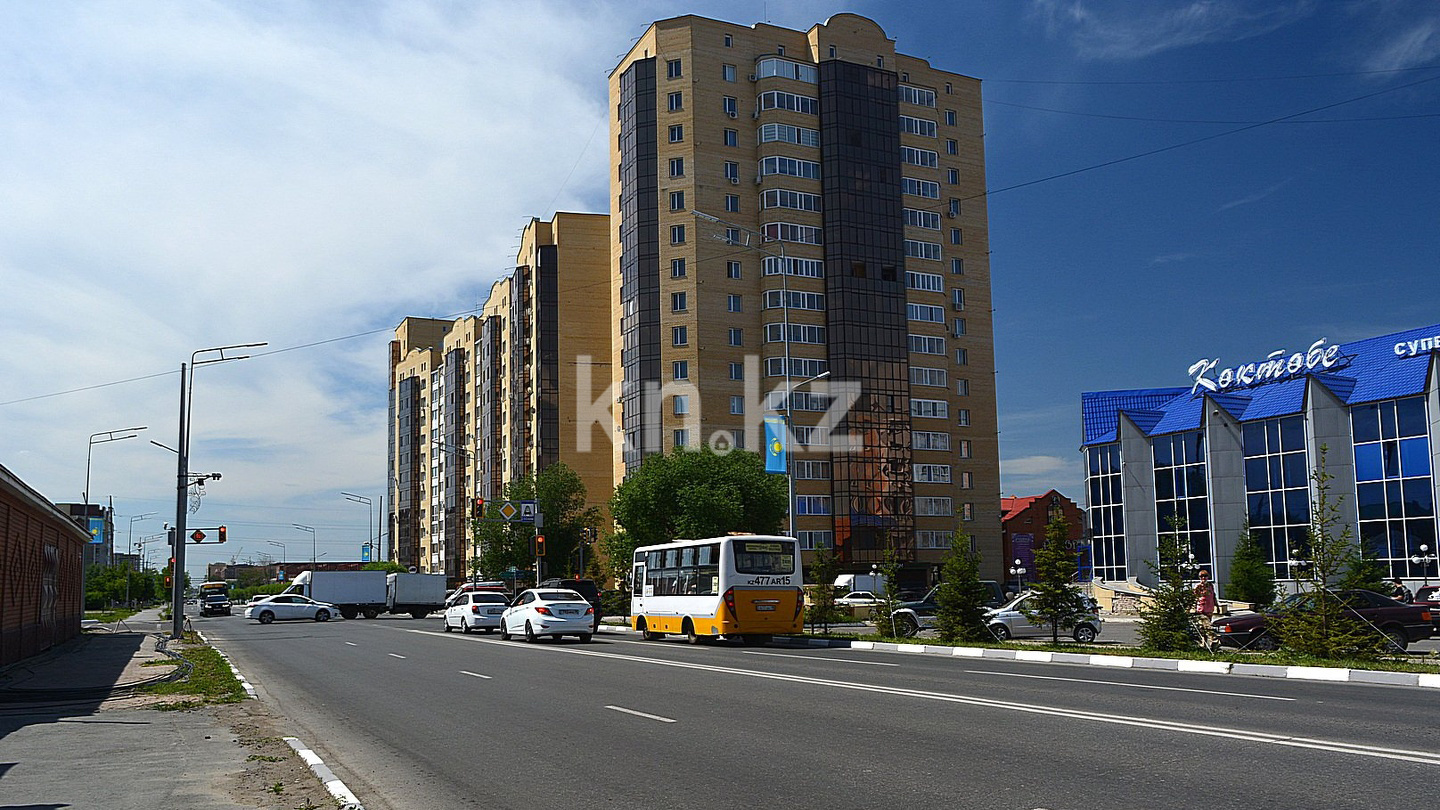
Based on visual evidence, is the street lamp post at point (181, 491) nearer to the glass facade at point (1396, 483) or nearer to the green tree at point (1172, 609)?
the green tree at point (1172, 609)

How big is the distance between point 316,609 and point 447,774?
173 feet

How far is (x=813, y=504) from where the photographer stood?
75.3 meters

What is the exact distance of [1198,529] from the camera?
61188 mm

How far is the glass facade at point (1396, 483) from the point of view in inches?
1939

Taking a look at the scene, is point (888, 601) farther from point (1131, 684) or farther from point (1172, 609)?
point (1131, 684)

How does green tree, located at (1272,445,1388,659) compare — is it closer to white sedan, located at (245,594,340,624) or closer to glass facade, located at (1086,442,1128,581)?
glass facade, located at (1086,442,1128,581)

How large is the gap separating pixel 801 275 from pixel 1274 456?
32759 mm

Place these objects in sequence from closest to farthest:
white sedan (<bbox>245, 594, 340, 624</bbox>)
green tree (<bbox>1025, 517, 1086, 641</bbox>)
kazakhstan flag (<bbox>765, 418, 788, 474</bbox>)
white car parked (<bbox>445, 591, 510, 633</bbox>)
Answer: green tree (<bbox>1025, 517, 1086, 641</bbox>) → kazakhstan flag (<bbox>765, 418, 788, 474</bbox>) → white car parked (<bbox>445, 591, 510, 633</bbox>) → white sedan (<bbox>245, 594, 340, 624</bbox>)

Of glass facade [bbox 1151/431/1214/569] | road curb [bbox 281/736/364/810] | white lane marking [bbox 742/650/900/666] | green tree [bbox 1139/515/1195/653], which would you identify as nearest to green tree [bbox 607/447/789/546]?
glass facade [bbox 1151/431/1214/569]

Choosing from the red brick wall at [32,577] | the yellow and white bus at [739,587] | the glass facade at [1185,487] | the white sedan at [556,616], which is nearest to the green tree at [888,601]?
the yellow and white bus at [739,587]

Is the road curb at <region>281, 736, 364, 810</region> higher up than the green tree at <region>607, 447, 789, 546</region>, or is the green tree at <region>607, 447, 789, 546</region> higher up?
the green tree at <region>607, 447, 789, 546</region>

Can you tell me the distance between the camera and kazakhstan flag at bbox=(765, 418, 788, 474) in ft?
128

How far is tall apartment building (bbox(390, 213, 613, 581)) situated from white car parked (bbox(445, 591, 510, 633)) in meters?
42.3

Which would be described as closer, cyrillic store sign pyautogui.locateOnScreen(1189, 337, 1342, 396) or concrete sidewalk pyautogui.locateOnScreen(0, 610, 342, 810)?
concrete sidewalk pyautogui.locateOnScreen(0, 610, 342, 810)
